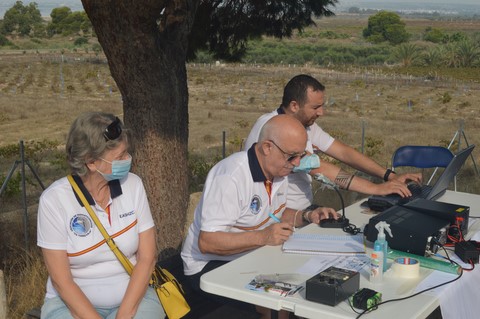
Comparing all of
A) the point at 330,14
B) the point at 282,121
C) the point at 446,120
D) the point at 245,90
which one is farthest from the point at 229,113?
the point at 282,121

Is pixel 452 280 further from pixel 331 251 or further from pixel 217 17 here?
pixel 217 17

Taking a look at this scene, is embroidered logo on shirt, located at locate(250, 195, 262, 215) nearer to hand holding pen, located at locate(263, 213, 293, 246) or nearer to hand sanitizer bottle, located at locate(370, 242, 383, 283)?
hand holding pen, located at locate(263, 213, 293, 246)

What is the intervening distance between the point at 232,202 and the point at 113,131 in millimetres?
658

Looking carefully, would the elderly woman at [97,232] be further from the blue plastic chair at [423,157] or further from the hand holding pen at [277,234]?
the blue plastic chair at [423,157]

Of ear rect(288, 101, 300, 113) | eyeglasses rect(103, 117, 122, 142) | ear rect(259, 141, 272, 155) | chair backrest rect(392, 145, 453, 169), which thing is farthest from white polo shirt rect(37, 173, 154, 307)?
chair backrest rect(392, 145, 453, 169)

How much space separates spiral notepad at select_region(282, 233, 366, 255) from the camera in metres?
3.17

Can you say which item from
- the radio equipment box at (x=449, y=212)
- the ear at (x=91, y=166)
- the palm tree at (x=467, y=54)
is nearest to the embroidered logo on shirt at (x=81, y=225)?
the ear at (x=91, y=166)

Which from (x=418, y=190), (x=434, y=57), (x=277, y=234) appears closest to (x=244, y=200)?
(x=277, y=234)

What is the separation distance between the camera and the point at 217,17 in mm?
6961

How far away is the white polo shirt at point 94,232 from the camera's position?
9.51 feet

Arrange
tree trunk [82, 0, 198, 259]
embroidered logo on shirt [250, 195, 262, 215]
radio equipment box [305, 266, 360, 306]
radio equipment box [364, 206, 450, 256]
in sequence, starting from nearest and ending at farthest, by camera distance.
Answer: radio equipment box [305, 266, 360, 306] < radio equipment box [364, 206, 450, 256] < embroidered logo on shirt [250, 195, 262, 215] < tree trunk [82, 0, 198, 259]

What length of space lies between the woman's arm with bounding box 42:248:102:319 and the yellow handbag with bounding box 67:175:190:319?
201 mm

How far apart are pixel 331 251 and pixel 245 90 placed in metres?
32.0

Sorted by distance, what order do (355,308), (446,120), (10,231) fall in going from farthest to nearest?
(446,120)
(10,231)
(355,308)
